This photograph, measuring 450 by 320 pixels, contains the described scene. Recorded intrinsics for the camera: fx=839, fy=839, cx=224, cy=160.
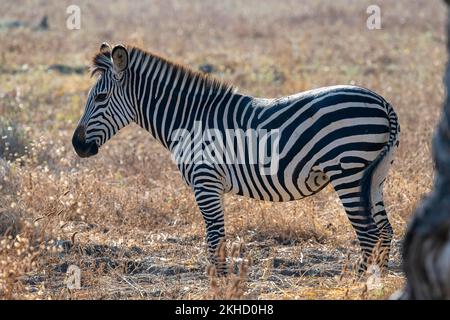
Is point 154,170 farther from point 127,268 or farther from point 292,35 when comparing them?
point 292,35

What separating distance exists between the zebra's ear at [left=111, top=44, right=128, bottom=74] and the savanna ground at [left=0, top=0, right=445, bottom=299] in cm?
125

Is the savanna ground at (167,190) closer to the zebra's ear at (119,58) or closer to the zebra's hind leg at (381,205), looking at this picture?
the zebra's hind leg at (381,205)

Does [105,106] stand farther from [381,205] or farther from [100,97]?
[381,205]

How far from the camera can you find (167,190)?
8.87 m

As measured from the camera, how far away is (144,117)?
7.25 metres

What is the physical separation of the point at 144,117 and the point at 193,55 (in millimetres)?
11813

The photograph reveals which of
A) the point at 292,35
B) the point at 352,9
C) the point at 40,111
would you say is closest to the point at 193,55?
the point at 292,35

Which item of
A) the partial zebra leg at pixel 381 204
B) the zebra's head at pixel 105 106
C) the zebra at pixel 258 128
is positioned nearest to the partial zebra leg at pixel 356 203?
the zebra at pixel 258 128

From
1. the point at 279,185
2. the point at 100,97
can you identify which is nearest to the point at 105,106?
the point at 100,97

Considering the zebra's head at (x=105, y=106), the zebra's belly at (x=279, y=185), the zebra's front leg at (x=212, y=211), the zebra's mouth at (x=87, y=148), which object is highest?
the zebra's head at (x=105, y=106)

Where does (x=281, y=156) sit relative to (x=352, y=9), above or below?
below

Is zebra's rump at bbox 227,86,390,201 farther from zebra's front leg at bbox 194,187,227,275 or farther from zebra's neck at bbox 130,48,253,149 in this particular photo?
zebra's neck at bbox 130,48,253,149

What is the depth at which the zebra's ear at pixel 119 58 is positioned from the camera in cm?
694
